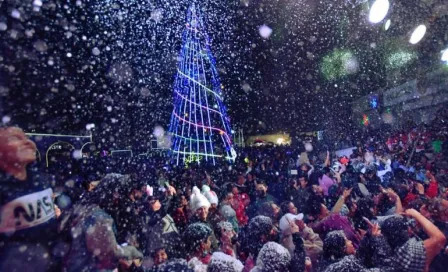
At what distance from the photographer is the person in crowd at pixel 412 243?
2.55 meters

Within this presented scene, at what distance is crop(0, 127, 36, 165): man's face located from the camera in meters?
2.56

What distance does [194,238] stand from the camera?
3.35m

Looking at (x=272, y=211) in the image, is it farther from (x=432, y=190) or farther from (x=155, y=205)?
(x=432, y=190)

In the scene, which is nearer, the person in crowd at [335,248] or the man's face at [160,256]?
the person in crowd at [335,248]

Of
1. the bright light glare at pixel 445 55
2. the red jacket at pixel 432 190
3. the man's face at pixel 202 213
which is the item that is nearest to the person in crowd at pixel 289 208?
the man's face at pixel 202 213

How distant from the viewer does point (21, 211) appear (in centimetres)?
258

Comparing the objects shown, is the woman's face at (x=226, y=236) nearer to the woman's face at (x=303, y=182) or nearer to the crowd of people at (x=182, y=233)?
the crowd of people at (x=182, y=233)

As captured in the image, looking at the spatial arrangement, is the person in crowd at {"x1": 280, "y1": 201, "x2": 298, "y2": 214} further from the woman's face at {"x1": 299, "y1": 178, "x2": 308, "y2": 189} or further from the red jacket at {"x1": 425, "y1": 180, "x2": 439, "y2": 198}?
the red jacket at {"x1": 425, "y1": 180, "x2": 439, "y2": 198}

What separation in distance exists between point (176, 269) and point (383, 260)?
1842mm

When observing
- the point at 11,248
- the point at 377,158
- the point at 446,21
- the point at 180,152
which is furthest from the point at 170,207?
the point at 446,21

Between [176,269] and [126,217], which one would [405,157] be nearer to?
[126,217]

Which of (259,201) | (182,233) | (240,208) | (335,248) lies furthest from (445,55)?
(182,233)

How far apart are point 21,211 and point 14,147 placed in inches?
21.0

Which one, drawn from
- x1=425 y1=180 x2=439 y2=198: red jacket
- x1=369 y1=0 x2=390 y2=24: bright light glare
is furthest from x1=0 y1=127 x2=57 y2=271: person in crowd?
x1=369 y1=0 x2=390 y2=24: bright light glare
